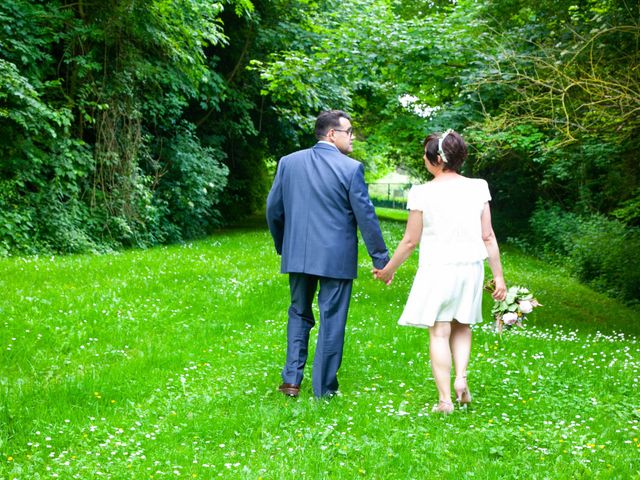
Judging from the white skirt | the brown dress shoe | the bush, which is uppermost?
the white skirt

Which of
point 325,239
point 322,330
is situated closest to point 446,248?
point 325,239

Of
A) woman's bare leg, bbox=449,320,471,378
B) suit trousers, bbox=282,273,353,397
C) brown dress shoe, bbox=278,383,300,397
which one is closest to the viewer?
woman's bare leg, bbox=449,320,471,378

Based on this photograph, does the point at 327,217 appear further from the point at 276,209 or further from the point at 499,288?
the point at 499,288

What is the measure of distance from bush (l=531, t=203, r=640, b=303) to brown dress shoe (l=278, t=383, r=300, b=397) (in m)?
11.2

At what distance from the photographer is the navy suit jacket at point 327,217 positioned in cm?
623

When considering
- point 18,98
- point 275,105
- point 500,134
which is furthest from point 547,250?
point 18,98

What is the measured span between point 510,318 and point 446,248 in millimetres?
3975

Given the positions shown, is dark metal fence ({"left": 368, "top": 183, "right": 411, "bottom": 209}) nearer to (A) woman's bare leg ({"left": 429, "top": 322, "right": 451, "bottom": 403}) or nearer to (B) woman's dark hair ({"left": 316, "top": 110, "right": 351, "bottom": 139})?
(B) woman's dark hair ({"left": 316, "top": 110, "right": 351, "bottom": 139})

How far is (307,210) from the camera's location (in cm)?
638

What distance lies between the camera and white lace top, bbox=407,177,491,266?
5.82 metres

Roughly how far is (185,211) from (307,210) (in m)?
16.2

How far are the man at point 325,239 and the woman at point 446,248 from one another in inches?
17.5

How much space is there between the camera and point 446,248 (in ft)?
19.2

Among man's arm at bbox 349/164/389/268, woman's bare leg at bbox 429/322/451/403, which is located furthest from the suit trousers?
woman's bare leg at bbox 429/322/451/403
